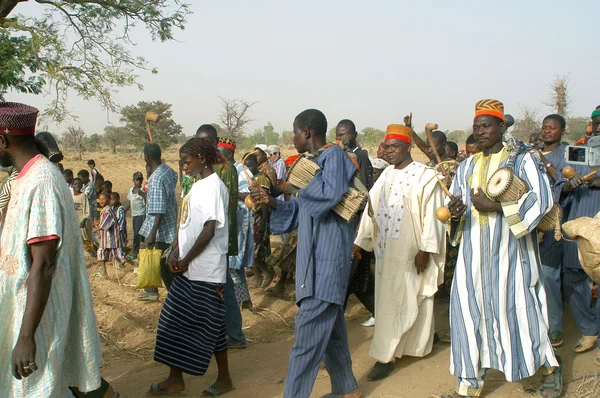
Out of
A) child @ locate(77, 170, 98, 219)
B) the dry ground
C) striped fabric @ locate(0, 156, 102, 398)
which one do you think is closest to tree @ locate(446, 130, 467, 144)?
child @ locate(77, 170, 98, 219)

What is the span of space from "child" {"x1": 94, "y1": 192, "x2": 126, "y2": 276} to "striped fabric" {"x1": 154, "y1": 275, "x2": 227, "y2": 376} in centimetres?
522

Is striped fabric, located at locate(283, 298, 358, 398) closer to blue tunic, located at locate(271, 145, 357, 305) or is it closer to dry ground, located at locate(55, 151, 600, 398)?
blue tunic, located at locate(271, 145, 357, 305)

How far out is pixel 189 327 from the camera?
430cm

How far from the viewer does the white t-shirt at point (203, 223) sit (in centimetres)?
427

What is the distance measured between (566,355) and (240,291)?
345 cm

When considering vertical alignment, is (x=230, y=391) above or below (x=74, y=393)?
below

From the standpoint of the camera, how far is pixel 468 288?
4.04 meters

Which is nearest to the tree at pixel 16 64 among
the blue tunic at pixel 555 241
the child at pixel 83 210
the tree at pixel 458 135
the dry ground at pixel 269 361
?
the child at pixel 83 210

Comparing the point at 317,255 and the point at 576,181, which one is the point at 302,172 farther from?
the point at 576,181

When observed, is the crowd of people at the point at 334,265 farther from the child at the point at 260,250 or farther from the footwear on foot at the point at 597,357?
the child at the point at 260,250

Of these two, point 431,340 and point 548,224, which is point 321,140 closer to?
point 548,224

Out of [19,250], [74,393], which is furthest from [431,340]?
[19,250]

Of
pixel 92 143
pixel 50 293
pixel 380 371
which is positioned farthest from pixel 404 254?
pixel 92 143

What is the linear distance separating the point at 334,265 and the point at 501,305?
1.20m
